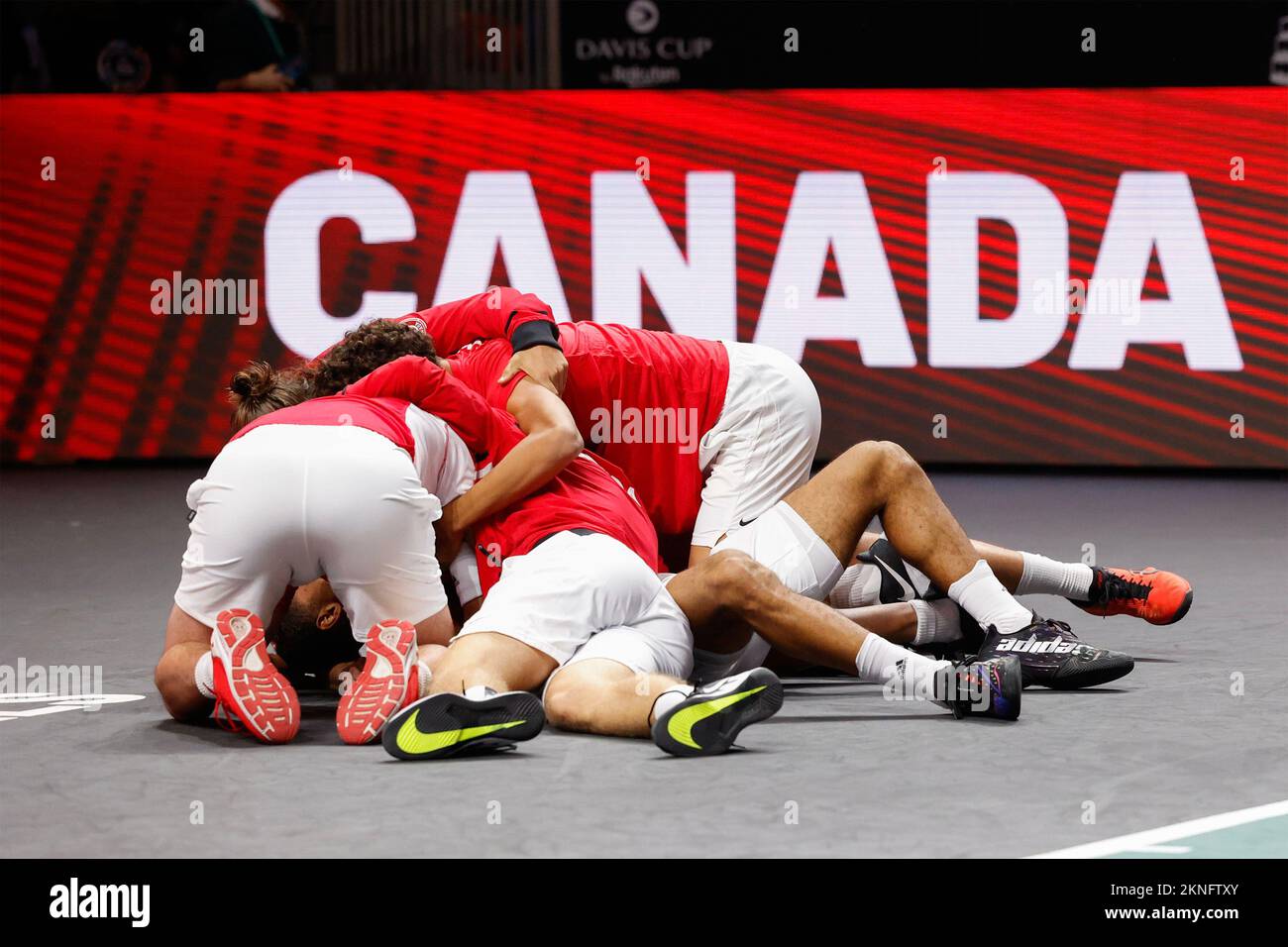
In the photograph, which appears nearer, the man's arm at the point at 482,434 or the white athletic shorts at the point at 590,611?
the white athletic shorts at the point at 590,611

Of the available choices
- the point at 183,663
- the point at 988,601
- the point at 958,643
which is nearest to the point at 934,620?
the point at 958,643

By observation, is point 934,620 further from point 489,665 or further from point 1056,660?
point 489,665

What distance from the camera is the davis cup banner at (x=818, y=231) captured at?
9328mm

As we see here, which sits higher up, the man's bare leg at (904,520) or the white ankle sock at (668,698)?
the man's bare leg at (904,520)

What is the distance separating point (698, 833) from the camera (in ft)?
9.91

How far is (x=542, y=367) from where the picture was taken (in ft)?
15.2

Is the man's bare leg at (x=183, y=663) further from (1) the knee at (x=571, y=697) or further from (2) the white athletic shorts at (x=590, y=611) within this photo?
(1) the knee at (x=571, y=697)

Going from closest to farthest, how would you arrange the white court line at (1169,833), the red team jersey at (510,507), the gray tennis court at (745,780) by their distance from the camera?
the white court line at (1169,833) < the gray tennis court at (745,780) < the red team jersey at (510,507)

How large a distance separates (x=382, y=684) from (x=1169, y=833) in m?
1.70

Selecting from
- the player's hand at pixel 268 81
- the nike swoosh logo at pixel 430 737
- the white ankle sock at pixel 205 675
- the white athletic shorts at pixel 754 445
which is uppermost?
the player's hand at pixel 268 81

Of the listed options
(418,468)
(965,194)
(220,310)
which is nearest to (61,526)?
(220,310)

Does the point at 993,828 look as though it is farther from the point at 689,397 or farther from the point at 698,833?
the point at 689,397

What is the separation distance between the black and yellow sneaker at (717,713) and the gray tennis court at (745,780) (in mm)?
46

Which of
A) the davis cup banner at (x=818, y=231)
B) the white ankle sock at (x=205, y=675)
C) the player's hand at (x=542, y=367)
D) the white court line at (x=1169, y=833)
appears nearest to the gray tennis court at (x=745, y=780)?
the white court line at (x=1169, y=833)
